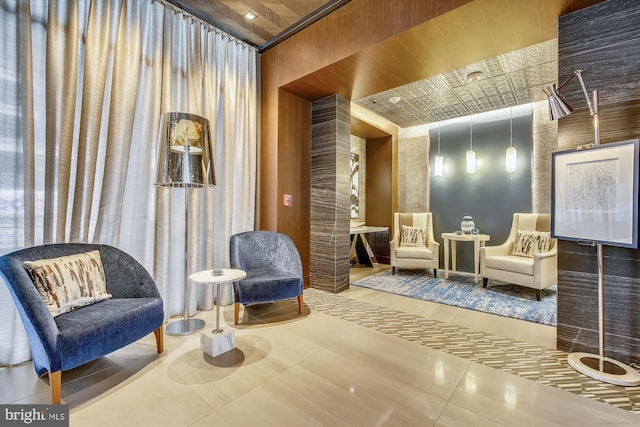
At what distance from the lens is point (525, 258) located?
3.76m

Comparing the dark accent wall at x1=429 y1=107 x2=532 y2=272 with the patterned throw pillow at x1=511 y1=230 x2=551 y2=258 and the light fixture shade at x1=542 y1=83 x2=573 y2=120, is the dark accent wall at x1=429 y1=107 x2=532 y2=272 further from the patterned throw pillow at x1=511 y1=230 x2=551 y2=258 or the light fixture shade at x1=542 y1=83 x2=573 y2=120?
the light fixture shade at x1=542 y1=83 x2=573 y2=120

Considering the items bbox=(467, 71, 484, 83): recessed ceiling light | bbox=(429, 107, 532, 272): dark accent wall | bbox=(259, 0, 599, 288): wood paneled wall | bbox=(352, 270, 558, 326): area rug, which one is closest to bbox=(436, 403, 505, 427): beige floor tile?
bbox=(352, 270, 558, 326): area rug

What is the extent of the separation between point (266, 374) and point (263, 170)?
2.49 meters

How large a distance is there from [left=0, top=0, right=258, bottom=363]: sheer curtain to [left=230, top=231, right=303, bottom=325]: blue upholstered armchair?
14.2 inches

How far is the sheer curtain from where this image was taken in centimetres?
195

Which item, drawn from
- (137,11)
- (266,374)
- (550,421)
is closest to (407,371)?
(550,421)

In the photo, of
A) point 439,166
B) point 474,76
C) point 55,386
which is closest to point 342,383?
point 55,386

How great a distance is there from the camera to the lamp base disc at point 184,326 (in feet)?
8.05

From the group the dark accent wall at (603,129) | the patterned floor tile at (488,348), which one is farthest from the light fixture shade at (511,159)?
the patterned floor tile at (488,348)

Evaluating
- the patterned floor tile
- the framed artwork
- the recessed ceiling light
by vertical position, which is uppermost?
the recessed ceiling light

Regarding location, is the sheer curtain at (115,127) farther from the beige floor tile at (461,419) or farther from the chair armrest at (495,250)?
the chair armrest at (495,250)

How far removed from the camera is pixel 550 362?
2010mm

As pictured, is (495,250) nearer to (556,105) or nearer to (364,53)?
(556,105)
